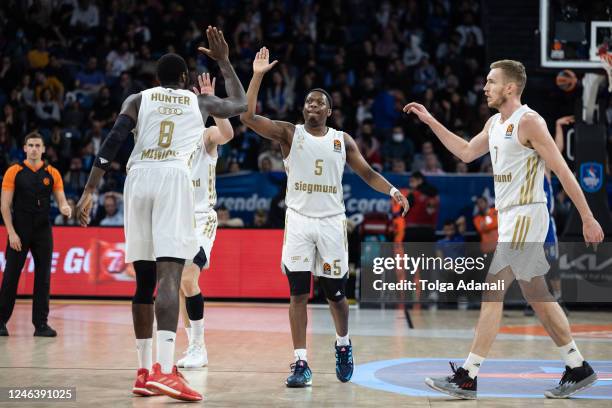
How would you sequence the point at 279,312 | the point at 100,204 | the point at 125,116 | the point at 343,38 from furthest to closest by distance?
the point at 343,38
the point at 100,204
the point at 279,312
the point at 125,116

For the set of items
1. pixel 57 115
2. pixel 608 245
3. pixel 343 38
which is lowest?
pixel 608 245

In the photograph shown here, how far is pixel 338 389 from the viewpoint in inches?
274

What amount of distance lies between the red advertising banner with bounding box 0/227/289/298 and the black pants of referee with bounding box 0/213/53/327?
3.58 metres

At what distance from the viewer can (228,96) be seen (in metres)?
6.72

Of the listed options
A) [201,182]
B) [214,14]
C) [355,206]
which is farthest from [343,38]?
[201,182]

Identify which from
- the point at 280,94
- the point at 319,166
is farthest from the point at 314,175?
the point at 280,94

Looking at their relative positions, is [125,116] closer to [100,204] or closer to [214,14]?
[100,204]

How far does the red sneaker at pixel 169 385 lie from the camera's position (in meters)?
6.10

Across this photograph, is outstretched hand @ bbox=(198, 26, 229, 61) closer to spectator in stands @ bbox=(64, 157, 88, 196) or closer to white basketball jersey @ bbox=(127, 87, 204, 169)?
white basketball jersey @ bbox=(127, 87, 204, 169)

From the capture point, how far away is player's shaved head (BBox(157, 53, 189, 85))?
21.6 ft

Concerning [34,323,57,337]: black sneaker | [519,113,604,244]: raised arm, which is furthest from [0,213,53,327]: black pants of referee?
[519,113,604,244]: raised arm

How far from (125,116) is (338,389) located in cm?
264

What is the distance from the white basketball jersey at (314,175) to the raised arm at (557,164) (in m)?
1.59

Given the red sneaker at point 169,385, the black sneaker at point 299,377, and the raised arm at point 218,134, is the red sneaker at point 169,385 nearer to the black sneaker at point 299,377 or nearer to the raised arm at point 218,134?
the black sneaker at point 299,377
